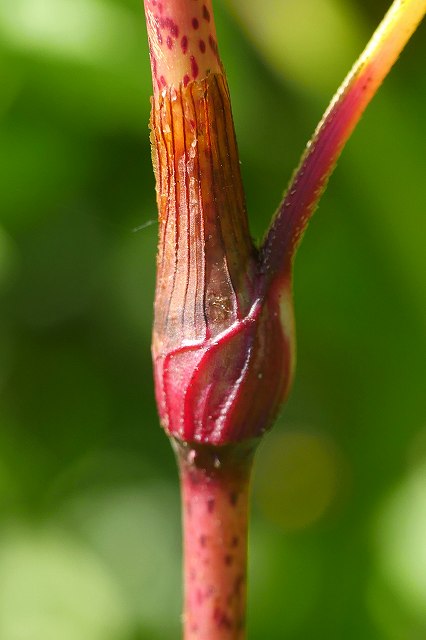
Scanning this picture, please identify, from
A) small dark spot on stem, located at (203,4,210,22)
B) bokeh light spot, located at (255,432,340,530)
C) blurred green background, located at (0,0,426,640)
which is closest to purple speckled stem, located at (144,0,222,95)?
small dark spot on stem, located at (203,4,210,22)

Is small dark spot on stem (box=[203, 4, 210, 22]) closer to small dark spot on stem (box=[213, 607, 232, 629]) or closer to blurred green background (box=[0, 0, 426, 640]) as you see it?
small dark spot on stem (box=[213, 607, 232, 629])

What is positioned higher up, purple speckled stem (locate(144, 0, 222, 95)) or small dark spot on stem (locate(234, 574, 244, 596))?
purple speckled stem (locate(144, 0, 222, 95))

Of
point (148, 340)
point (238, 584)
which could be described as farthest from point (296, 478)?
point (238, 584)

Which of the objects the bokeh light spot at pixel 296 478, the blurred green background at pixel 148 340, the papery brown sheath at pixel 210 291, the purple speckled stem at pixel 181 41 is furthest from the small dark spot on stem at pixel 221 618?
the bokeh light spot at pixel 296 478

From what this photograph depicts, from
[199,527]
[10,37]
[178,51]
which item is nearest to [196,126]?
[178,51]

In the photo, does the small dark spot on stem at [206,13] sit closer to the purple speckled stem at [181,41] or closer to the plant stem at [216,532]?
the purple speckled stem at [181,41]

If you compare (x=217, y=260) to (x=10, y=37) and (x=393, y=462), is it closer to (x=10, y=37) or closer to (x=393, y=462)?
(x=10, y=37)

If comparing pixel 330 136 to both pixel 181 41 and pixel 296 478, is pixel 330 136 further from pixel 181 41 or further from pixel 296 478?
pixel 296 478
